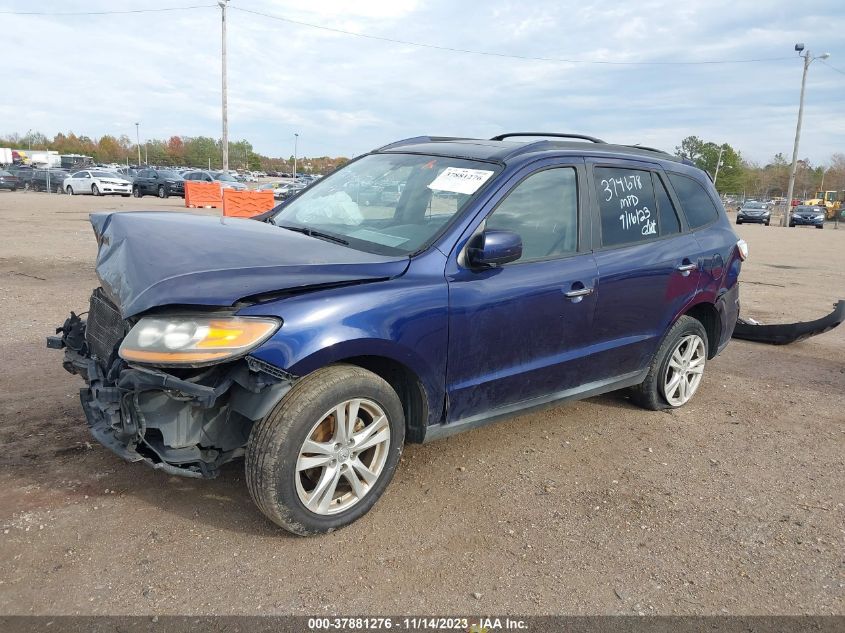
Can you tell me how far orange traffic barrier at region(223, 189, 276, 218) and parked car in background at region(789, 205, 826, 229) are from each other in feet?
108

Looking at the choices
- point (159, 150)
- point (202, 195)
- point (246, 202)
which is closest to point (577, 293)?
point (246, 202)

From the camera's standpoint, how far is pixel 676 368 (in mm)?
4762

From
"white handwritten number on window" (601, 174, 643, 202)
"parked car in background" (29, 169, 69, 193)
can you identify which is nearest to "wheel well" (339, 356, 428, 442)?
"white handwritten number on window" (601, 174, 643, 202)

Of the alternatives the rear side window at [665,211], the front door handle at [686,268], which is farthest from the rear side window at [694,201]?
the front door handle at [686,268]

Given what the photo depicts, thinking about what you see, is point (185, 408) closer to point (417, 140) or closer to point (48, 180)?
point (417, 140)

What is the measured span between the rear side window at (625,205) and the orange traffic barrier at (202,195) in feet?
81.9

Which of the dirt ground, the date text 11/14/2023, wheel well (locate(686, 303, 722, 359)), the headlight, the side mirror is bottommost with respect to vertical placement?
the date text 11/14/2023

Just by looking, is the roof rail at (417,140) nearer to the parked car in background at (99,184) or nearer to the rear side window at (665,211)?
the rear side window at (665,211)

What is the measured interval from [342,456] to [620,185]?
2.55m

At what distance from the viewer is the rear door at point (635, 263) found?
3984 millimetres

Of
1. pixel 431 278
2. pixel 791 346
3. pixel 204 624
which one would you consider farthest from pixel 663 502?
pixel 791 346

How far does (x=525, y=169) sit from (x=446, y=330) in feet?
3.64

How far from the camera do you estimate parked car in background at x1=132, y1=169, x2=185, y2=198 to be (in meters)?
32.9

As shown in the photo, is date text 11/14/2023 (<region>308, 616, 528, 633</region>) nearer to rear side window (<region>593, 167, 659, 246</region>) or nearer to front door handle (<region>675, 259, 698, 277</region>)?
rear side window (<region>593, 167, 659, 246</region>)
